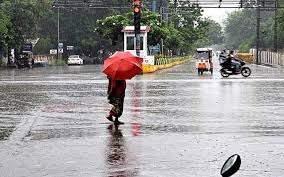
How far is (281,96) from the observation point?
786 inches

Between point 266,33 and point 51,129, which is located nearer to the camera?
point 51,129

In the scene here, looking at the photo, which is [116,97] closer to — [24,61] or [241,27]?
[24,61]

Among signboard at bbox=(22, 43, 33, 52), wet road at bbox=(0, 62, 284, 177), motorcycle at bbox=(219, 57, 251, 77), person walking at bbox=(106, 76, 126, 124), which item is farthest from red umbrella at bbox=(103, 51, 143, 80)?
signboard at bbox=(22, 43, 33, 52)

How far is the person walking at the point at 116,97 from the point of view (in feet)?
42.5

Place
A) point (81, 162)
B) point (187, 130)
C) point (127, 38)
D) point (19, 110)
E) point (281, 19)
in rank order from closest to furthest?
point (81, 162) < point (187, 130) < point (19, 110) < point (127, 38) < point (281, 19)

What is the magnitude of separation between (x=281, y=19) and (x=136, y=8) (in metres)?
45.4

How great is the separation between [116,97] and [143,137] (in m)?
2.44

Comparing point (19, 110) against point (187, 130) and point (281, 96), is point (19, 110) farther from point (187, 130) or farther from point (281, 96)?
point (281, 96)

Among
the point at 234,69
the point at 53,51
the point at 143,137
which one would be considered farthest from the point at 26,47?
the point at 143,137

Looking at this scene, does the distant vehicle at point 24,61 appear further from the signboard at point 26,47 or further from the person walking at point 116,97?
the person walking at point 116,97

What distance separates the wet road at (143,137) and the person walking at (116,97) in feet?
0.84

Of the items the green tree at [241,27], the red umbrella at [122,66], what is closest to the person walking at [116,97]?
the red umbrella at [122,66]

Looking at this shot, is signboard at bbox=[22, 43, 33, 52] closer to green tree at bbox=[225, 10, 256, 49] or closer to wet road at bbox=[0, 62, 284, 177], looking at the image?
wet road at bbox=[0, 62, 284, 177]

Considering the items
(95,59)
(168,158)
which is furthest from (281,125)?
(95,59)
